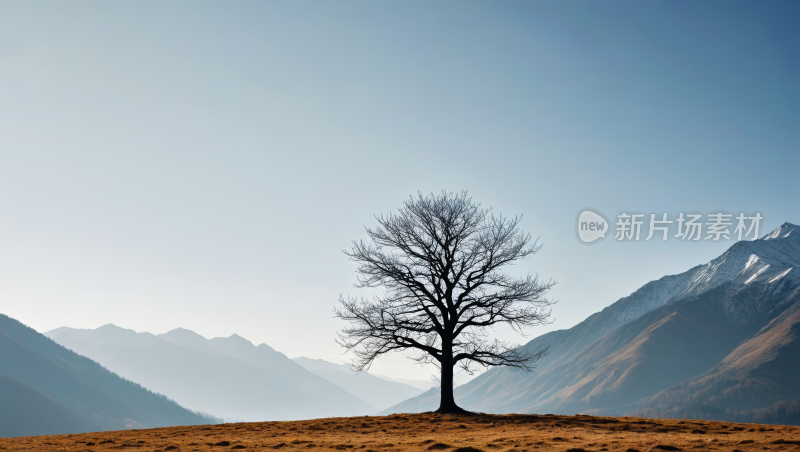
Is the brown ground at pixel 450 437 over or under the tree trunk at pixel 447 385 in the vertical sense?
under

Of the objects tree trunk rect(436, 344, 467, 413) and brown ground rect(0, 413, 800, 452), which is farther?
tree trunk rect(436, 344, 467, 413)

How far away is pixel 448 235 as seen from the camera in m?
27.3

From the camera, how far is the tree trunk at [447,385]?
25.8 metres

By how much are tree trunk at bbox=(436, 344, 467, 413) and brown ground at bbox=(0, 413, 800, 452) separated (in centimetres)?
232

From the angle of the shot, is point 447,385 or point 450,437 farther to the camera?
point 447,385

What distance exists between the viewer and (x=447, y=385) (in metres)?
26.1

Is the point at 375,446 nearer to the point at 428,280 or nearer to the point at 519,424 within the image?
the point at 519,424

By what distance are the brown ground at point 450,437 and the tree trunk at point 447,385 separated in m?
2.32

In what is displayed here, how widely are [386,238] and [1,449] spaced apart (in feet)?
59.8

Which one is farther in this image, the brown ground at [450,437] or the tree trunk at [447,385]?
the tree trunk at [447,385]

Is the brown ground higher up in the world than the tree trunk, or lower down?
lower down

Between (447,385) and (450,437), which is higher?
(447,385)

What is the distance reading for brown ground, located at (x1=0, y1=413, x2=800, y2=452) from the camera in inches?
543

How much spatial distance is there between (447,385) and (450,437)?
939cm
